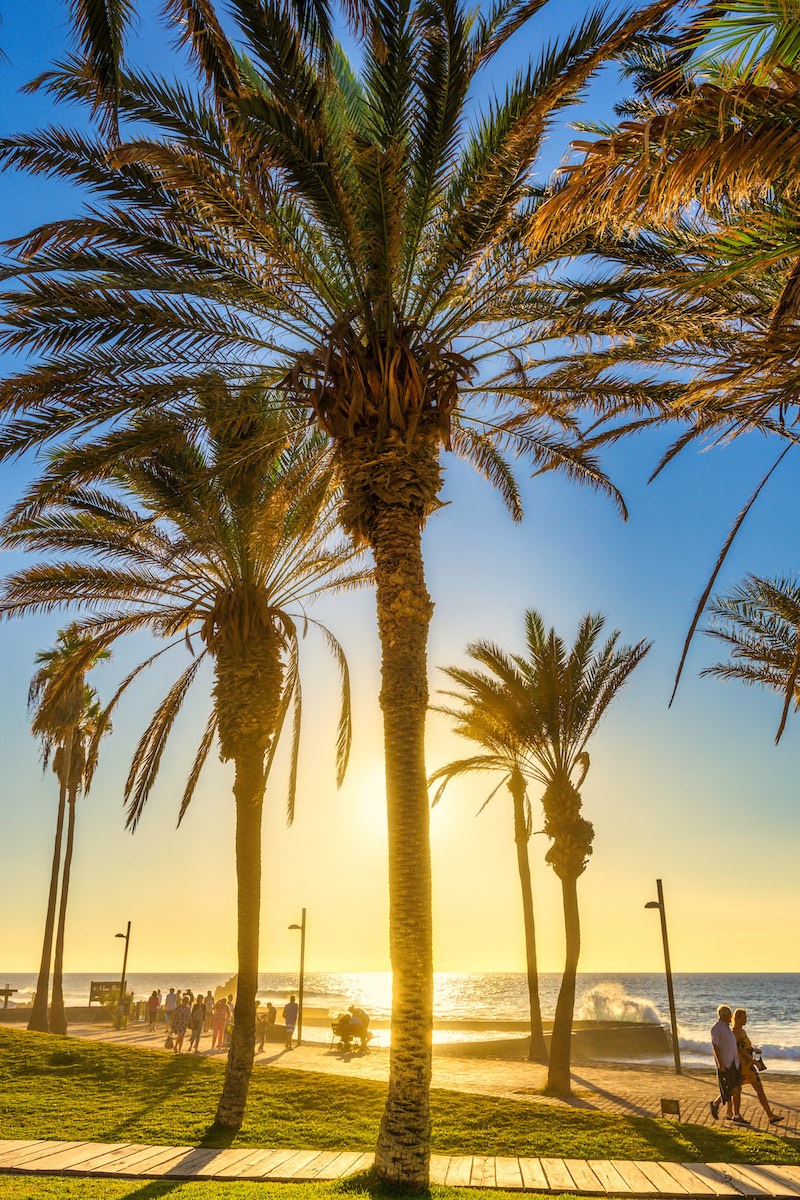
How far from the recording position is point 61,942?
25234mm

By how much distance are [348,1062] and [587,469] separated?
14.0 meters

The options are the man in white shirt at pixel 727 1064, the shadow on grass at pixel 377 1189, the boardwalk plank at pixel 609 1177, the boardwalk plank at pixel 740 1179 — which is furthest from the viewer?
the man in white shirt at pixel 727 1064

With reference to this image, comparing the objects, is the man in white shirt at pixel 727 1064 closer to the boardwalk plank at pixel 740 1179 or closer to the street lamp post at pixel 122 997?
the boardwalk plank at pixel 740 1179

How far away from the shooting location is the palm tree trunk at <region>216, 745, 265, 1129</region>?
10.7m

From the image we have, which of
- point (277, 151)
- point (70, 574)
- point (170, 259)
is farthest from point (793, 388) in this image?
point (70, 574)

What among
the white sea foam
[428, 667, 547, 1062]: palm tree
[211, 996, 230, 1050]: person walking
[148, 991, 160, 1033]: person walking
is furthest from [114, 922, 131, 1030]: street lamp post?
the white sea foam

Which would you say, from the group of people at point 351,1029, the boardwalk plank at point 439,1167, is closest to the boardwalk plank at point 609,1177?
the boardwalk plank at point 439,1167

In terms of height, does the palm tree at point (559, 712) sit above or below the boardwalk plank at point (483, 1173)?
above

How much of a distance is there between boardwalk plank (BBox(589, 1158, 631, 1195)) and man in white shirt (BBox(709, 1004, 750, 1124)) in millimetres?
2564

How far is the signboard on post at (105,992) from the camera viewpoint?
31672 millimetres

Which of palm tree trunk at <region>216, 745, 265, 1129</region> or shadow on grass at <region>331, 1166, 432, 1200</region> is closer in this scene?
shadow on grass at <region>331, 1166, 432, 1200</region>

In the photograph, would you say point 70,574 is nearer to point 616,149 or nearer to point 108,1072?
point 108,1072

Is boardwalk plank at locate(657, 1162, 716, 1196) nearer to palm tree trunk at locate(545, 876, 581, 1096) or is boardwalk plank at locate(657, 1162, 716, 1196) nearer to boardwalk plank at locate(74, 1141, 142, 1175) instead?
boardwalk plank at locate(74, 1141, 142, 1175)

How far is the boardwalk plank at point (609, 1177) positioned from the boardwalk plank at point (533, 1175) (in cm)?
53
